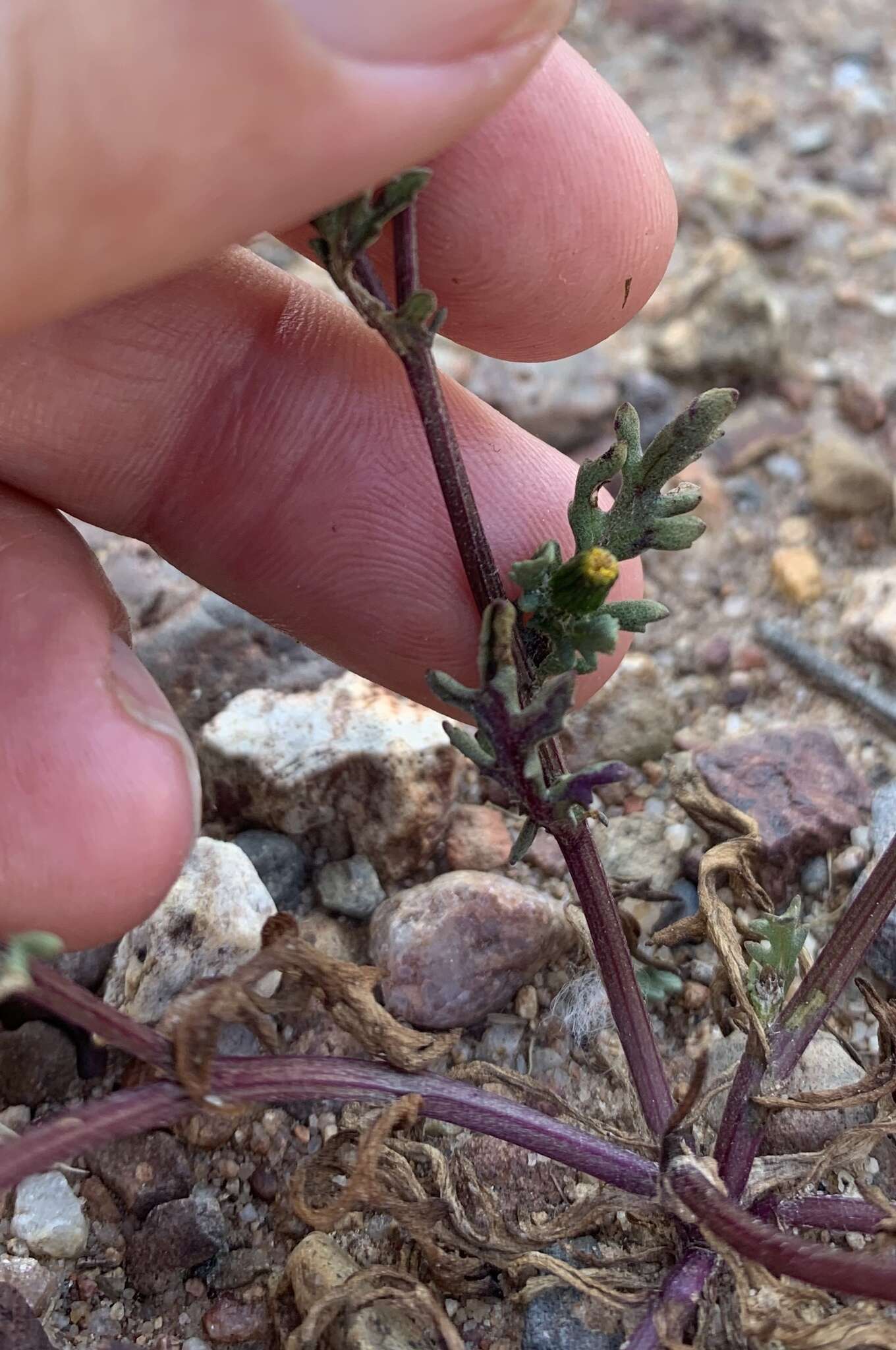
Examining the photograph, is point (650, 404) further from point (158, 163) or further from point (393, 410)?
point (158, 163)

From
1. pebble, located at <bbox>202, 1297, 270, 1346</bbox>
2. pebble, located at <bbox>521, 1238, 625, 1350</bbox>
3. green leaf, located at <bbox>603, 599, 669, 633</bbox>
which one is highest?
green leaf, located at <bbox>603, 599, 669, 633</bbox>

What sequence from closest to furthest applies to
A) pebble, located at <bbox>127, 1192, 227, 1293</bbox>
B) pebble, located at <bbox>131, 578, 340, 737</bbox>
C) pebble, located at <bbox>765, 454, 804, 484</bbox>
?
pebble, located at <bbox>127, 1192, 227, 1293</bbox>, pebble, located at <bbox>131, 578, 340, 737</bbox>, pebble, located at <bbox>765, 454, 804, 484</bbox>

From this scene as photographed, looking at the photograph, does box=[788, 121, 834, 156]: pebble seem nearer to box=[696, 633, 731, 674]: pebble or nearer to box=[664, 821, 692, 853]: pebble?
box=[696, 633, 731, 674]: pebble

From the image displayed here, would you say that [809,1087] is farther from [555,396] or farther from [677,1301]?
[555,396]

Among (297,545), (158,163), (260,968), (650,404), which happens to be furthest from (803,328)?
(260,968)

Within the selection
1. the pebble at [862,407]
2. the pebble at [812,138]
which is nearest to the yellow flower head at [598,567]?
the pebble at [862,407]

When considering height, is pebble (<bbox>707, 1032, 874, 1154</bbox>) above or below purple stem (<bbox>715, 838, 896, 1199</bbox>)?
below

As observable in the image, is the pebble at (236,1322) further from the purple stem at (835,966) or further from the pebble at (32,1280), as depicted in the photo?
the purple stem at (835,966)

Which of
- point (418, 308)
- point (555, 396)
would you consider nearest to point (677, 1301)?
point (418, 308)

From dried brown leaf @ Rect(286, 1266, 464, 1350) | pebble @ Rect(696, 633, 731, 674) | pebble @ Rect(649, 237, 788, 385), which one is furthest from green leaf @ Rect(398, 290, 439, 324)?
pebble @ Rect(649, 237, 788, 385)
